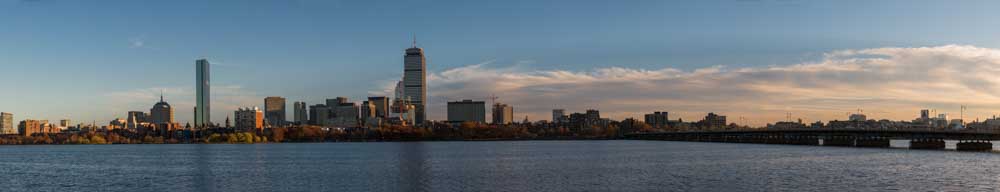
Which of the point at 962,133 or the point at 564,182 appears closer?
the point at 564,182

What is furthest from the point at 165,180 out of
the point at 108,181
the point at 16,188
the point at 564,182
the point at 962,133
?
the point at 962,133

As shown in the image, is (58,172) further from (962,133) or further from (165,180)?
(962,133)

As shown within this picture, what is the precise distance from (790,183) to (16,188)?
7659cm

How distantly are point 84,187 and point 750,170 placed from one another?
74.4 meters

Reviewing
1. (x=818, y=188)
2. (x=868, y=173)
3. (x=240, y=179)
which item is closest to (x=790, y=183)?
(x=818, y=188)

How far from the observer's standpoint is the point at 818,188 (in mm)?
78938

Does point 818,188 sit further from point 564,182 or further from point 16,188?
point 16,188

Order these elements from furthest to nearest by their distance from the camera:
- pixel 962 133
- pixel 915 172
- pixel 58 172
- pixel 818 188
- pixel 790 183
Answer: pixel 962 133 < pixel 58 172 < pixel 915 172 < pixel 790 183 < pixel 818 188

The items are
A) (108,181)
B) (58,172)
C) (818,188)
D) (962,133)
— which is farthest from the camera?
(962,133)

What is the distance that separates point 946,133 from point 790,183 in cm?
13613

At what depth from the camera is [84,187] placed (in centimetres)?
8788

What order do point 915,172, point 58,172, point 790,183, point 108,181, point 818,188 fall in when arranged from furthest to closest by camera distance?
point 58,172 → point 915,172 → point 108,181 → point 790,183 → point 818,188

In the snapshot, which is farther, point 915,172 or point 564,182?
point 915,172

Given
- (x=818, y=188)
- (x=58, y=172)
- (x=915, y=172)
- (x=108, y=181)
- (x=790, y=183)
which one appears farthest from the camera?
(x=58, y=172)
